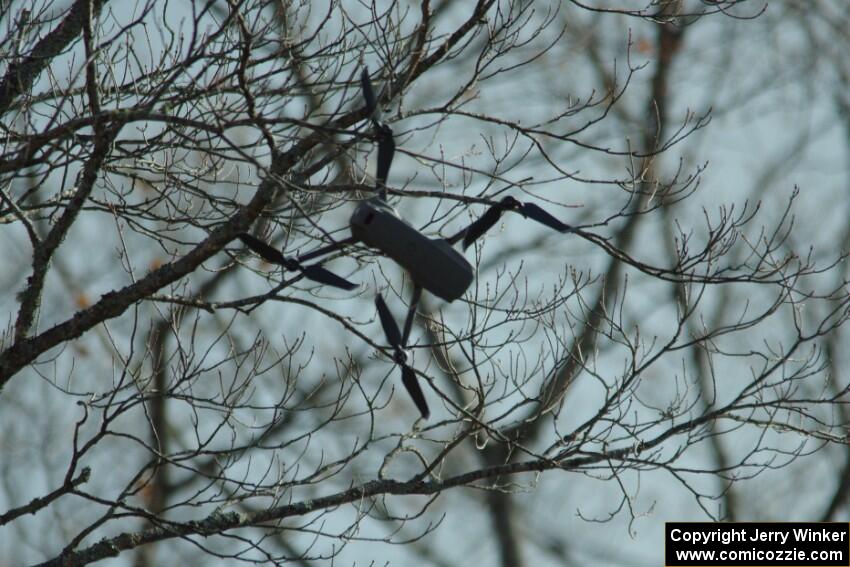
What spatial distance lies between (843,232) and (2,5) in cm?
1087

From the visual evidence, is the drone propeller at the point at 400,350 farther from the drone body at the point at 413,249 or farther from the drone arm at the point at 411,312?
the drone body at the point at 413,249

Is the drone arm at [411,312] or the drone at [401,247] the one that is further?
the drone arm at [411,312]

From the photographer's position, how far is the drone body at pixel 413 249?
3.57 m

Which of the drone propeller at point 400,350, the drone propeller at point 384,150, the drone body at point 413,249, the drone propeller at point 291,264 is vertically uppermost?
the drone propeller at point 384,150

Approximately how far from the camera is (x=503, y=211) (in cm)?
408

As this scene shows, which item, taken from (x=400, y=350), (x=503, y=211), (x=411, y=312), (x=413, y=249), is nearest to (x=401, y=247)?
(x=413, y=249)

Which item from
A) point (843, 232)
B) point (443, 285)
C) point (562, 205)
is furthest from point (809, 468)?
point (443, 285)

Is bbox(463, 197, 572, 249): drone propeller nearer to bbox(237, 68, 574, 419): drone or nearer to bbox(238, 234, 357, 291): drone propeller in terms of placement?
bbox(237, 68, 574, 419): drone

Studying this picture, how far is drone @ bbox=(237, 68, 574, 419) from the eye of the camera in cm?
358

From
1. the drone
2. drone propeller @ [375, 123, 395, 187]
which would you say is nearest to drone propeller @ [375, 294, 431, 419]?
the drone

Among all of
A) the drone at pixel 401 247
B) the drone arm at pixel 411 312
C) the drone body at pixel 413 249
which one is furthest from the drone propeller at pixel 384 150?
the drone arm at pixel 411 312

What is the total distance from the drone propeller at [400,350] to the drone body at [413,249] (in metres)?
0.21

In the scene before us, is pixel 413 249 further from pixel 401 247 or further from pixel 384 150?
pixel 384 150

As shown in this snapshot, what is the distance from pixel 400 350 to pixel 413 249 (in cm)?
41
